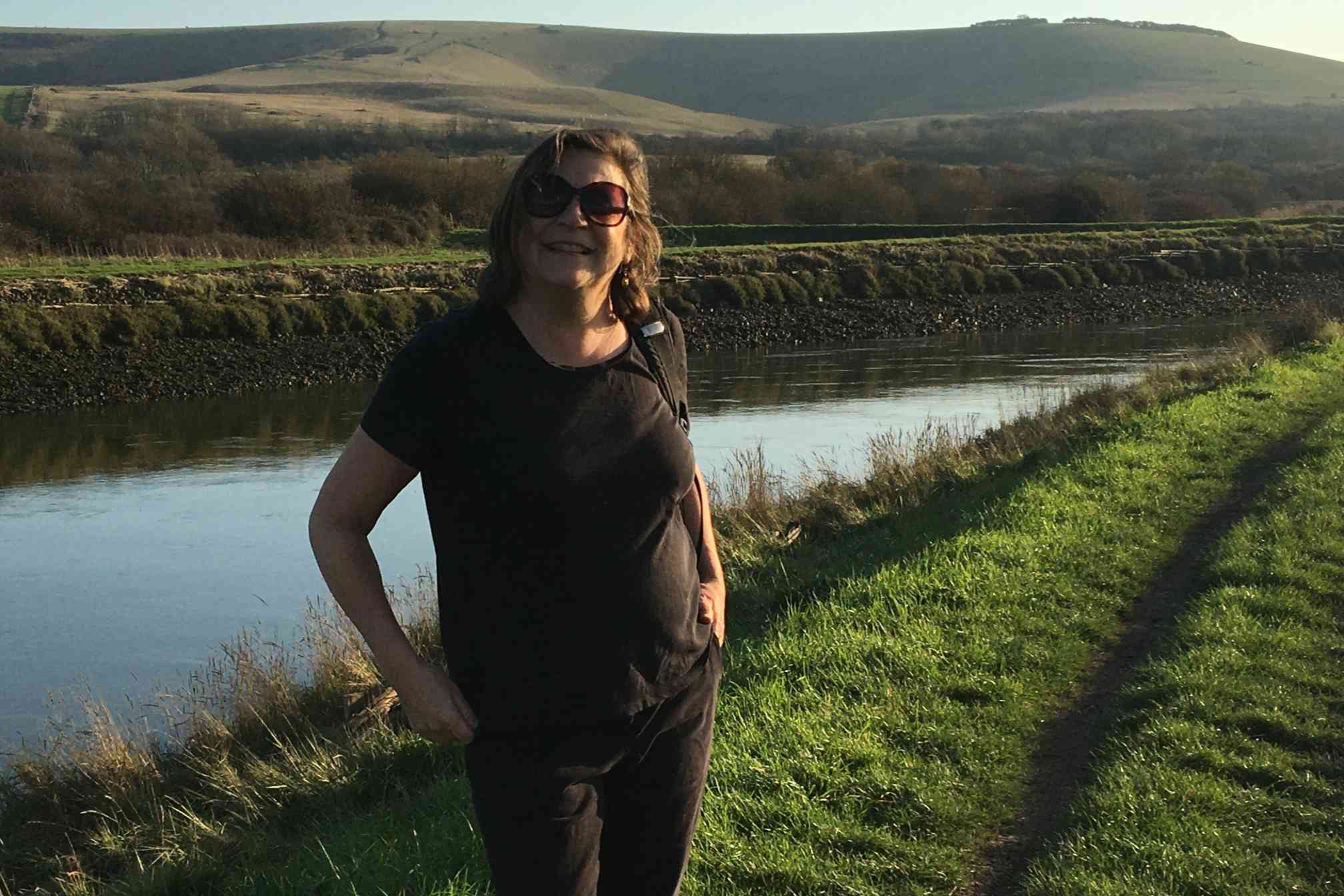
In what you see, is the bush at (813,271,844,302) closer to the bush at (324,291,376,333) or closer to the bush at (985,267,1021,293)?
the bush at (985,267,1021,293)

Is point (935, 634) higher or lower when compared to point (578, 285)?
lower

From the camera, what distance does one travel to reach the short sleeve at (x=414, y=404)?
9.02 feet

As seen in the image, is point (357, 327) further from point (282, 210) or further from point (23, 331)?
point (282, 210)

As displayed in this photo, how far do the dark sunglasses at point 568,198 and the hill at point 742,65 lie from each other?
477 ft

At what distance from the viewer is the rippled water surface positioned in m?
10.9

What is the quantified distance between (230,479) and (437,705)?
16323 millimetres

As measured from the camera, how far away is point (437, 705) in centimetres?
278

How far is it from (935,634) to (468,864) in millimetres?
3160

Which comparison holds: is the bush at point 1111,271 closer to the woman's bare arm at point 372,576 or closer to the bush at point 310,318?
the bush at point 310,318

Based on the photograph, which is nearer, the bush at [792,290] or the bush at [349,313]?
the bush at [349,313]

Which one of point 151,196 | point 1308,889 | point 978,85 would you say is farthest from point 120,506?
point 978,85

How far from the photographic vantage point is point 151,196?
40562 millimetres

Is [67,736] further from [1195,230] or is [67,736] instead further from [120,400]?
[1195,230]

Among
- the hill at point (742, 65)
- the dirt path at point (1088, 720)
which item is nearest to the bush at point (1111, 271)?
the dirt path at point (1088, 720)
